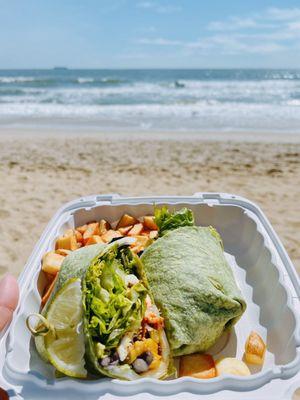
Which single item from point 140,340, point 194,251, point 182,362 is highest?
point 194,251

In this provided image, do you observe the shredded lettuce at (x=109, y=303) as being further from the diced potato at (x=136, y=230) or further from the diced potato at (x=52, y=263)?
Result: the diced potato at (x=136, y=230)

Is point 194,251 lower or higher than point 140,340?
higher

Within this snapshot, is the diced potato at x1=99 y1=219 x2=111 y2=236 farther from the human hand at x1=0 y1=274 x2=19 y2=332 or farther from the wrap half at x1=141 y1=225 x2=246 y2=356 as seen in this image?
the human hand at x1=0 y1=274 x2=19 y2=332

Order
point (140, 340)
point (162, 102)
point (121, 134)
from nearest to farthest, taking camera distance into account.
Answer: point (140, 340) < point (121, 134) < point (162, 102)

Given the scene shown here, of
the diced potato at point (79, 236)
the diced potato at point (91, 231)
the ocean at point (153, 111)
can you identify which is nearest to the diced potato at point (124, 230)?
the diced potato at point (91, 231)

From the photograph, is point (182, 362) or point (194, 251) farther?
point (194, 251)

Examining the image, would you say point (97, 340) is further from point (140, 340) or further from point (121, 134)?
point (121, 134)

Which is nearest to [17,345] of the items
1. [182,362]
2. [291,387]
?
[182,362]

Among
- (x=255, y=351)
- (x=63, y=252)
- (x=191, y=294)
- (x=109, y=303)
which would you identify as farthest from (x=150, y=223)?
(x=109, y=303)
